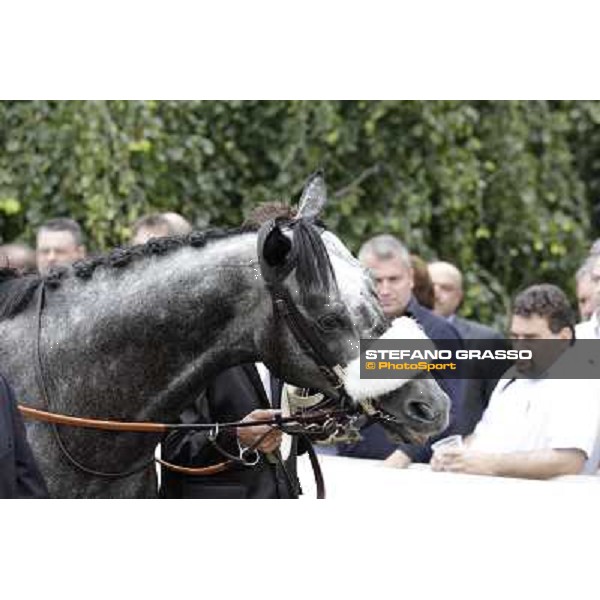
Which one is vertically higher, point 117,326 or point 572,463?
point 117,326

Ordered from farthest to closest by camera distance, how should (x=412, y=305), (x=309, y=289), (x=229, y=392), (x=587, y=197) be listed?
(x=587, y=197) → (x=412, y=305) → (x=229, y=392) → (x=309, y=289)

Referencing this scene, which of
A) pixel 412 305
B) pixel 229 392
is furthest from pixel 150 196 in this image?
pixel 229 392

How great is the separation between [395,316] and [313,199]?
77.9 inches

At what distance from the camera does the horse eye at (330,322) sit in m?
3.70

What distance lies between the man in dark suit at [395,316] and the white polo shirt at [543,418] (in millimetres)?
291

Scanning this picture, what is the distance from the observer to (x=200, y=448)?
4.16 meters

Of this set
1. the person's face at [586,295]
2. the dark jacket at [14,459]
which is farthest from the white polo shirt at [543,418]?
the dark jacket at [14,459]

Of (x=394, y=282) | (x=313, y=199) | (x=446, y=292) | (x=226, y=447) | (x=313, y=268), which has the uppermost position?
(x=313, y=199)

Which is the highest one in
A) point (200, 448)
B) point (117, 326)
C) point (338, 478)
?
point (117, 326)

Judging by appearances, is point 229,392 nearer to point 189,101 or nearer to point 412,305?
point 412,305

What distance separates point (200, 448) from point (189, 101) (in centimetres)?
629

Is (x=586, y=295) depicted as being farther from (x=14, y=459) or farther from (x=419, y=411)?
(x=14, y=459)

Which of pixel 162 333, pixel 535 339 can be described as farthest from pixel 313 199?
pixel 535 339

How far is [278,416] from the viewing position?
154 inches
